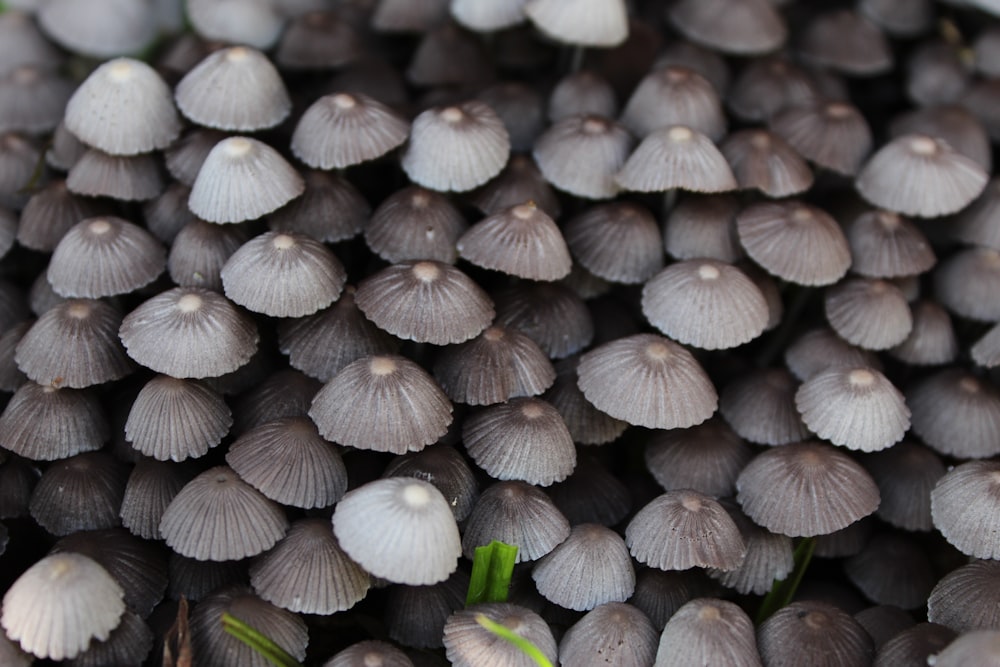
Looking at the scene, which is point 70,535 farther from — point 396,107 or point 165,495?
point 396,107

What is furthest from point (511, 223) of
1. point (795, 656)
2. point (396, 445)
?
point (795, 656)

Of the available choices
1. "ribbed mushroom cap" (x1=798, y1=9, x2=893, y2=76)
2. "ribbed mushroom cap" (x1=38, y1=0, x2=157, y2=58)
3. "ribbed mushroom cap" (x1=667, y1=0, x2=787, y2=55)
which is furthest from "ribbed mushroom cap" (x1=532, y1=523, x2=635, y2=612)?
"ribbed mushroom cap" (x1=38, y1=0, x2=157, y2=58)

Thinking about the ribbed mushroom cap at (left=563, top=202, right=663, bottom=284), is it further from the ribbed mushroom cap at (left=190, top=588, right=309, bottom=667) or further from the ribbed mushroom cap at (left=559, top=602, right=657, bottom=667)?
the ribbed mushroom cap at (left=190, top=588, right=309, bottom=667)

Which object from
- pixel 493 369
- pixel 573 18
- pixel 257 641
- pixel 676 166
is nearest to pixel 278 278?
pixel 493 369

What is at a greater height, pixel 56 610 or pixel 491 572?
pixel 56 610

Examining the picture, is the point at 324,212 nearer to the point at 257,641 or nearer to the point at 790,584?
the point at 257,641

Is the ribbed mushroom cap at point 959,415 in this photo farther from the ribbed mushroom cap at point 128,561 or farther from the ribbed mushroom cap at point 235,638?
the ribbed mushroom cap at point 128,561

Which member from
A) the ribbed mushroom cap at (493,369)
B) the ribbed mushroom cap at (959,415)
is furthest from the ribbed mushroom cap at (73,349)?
the ribbed mushroom cap at (959,415)
